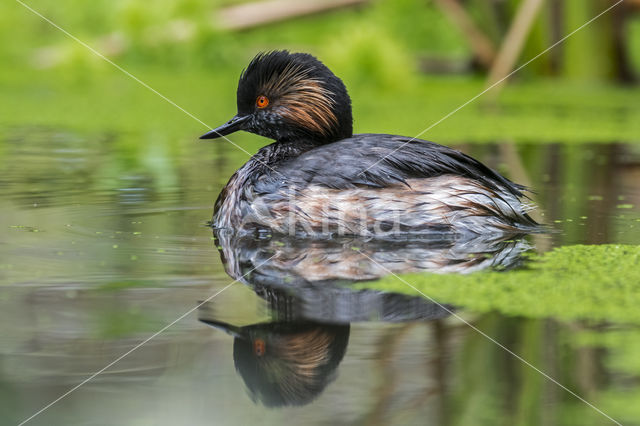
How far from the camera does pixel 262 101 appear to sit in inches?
241

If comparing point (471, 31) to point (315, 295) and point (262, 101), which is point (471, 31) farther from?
point (315, 295)

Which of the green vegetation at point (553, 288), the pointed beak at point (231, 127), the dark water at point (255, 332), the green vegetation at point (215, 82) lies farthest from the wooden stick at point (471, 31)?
the green vegetation at point (553, 288)

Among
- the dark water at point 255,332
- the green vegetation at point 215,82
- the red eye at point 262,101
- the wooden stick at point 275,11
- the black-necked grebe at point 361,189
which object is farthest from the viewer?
the wooden stick at point 275,11

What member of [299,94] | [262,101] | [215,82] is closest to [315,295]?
[299,94]

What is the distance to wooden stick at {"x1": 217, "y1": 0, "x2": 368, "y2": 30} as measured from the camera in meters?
14.6

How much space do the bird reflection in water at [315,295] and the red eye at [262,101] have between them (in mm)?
826

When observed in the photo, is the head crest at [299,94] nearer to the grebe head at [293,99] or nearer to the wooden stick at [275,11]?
the grebe head at [293,99]

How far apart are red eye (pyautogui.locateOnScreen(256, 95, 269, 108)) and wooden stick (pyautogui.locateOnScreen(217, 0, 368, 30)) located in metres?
8.62

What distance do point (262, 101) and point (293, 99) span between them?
0.22 meters

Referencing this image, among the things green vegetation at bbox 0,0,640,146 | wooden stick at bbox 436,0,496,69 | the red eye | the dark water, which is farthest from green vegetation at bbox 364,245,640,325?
wooden stick at bbox 436,0,496,69

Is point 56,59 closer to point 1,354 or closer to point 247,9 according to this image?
point 247,9

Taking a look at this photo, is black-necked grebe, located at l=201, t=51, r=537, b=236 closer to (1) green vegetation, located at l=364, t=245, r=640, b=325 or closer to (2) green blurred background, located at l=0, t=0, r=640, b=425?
(2) green blurred background, located at l=0, t=0, r=640, b=425

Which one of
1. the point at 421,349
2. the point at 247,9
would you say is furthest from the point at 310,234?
the point at 247,9

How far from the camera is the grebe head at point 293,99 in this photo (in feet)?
19.5
